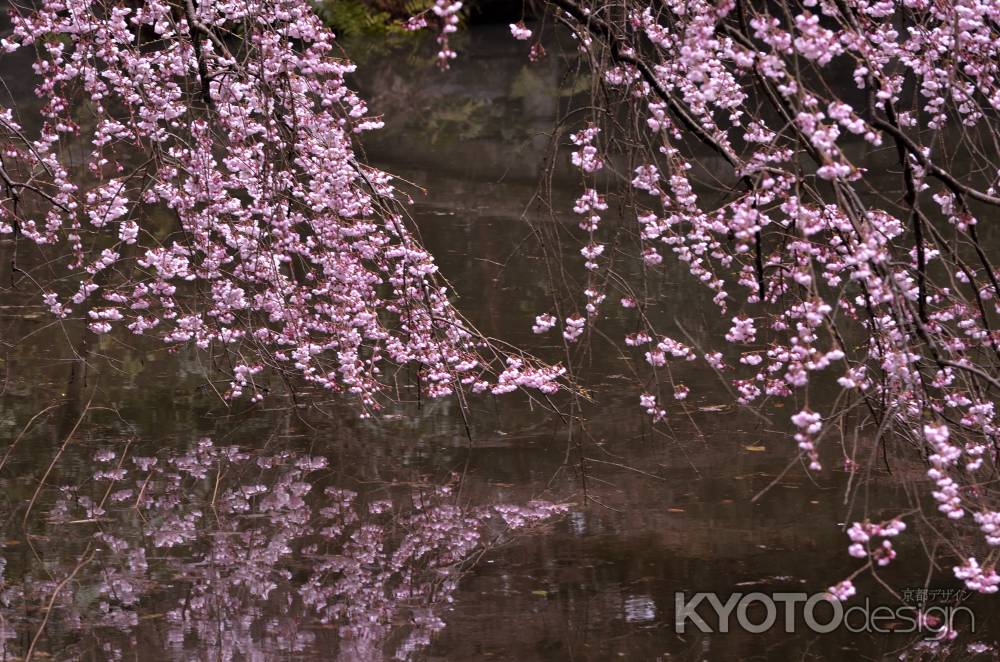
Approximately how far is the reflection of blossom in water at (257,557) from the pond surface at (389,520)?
0.01m

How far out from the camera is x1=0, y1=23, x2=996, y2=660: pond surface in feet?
14.5

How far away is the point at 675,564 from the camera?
200 inches

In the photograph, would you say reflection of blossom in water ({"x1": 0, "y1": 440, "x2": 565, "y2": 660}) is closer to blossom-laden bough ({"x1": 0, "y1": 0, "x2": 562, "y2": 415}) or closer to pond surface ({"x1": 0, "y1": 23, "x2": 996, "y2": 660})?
pond surface ({"x1": 0, "y1": 23, "x2": 996, "y2": 660})

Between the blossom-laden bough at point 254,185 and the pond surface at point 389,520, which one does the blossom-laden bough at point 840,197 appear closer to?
the pond surface at point 389,520

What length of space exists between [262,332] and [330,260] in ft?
1.95

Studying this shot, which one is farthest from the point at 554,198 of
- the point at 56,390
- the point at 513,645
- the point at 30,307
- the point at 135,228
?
the point at 513,645

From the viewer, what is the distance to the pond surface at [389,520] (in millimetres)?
4434

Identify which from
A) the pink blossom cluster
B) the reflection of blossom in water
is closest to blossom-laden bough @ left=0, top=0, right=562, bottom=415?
the reflection of blossom in water

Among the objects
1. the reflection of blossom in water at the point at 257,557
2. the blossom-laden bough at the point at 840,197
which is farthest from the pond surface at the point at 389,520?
the blossom-laden bough at the point at 840,197

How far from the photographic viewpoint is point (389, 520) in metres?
5.57

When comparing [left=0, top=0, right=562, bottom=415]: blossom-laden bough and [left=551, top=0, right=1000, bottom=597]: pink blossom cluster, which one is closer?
[left=551, top=0, right=1000, bottom=597]: pink blossom cluster

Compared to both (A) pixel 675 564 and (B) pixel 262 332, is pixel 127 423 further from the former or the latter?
(A) pixel 675 564

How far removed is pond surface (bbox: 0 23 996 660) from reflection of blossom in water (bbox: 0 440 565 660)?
0.04ft

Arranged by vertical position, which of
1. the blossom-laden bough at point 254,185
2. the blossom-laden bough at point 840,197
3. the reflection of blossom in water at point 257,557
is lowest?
the reflection of blossom in water at point 257,557
